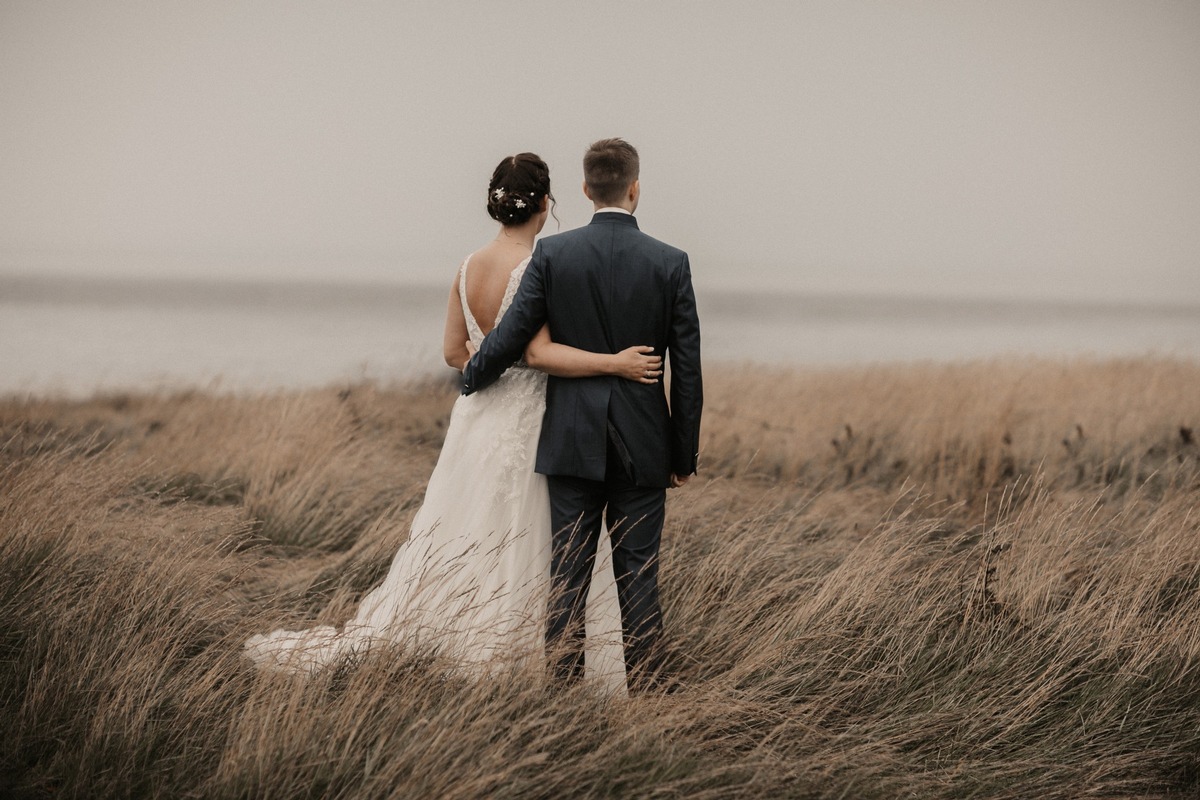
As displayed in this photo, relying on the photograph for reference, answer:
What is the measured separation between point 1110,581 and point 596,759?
325 centimetres

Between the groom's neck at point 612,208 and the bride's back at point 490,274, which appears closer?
the groom's neck at point 612,208

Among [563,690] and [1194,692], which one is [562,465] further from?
[1194,692]

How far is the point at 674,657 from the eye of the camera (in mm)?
4160

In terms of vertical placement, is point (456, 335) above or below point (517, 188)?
below

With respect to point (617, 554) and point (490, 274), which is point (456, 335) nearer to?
point (490, 274)

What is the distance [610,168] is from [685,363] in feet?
2.60

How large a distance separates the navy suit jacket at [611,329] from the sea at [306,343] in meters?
6.59

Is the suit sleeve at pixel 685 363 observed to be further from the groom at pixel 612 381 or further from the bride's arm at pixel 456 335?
the bride's arm at pixel 456 335

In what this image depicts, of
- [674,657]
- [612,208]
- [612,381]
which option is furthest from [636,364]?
[674,657]

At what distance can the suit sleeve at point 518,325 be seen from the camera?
12.3ft

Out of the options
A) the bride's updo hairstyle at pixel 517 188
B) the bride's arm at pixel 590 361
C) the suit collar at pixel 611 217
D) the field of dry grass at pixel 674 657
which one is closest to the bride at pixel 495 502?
the bride's updo hairstyle at pixel 517 188

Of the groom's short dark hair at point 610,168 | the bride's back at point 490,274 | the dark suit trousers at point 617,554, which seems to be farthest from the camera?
the bride's back at point 490,274

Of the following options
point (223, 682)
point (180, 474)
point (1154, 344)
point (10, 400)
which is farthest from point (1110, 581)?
point (1154, 344)

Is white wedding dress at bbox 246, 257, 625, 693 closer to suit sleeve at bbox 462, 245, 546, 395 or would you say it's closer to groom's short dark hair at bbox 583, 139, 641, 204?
suit sleeve at bbox 462, 245, 546, 395
